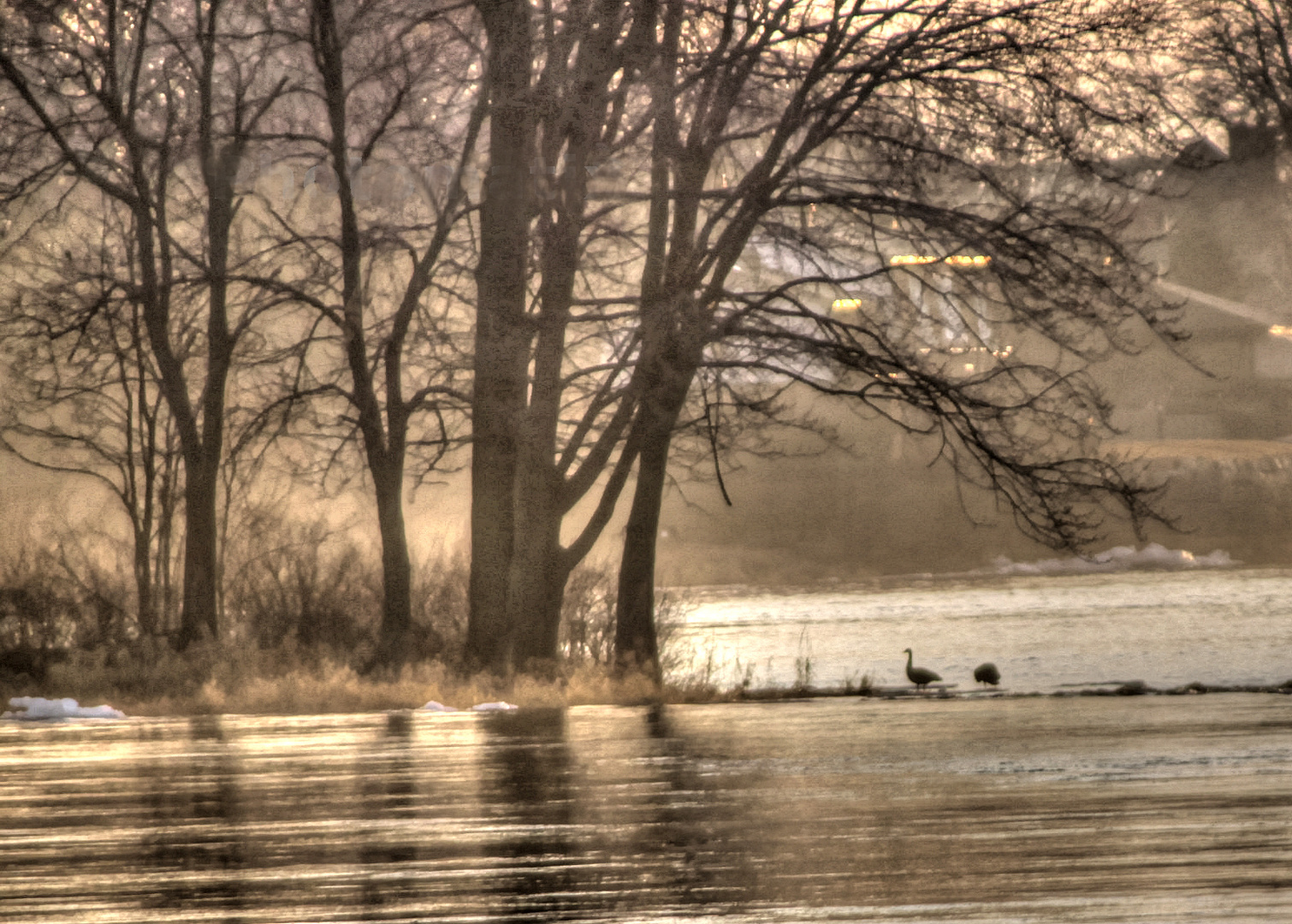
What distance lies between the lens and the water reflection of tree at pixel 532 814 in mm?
5280

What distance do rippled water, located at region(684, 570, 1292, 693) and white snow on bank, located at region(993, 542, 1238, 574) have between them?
6.57ft

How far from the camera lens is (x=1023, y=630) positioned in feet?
119

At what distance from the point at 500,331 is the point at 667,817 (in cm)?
1156

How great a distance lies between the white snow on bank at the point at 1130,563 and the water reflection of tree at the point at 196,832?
5269 centimetres

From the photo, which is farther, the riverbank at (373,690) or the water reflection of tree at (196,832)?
the riverbank at (373,690)

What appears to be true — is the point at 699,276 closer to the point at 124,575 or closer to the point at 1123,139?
the point at 1123,139

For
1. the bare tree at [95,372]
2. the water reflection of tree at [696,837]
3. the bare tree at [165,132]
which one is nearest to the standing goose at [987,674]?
the bare tree at [165,132]

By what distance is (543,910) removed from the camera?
5066 millimetres

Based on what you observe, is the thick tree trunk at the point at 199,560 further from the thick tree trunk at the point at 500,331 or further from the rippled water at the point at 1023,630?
the rippled water at the point at 1023,630

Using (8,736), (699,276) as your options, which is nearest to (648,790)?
(8,736)

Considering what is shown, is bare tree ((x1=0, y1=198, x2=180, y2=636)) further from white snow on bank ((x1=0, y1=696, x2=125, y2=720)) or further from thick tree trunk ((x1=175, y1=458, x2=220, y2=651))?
white snow on bank ((x1=0, y1=696, x2=125, y2=720))

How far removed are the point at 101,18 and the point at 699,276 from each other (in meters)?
9.67

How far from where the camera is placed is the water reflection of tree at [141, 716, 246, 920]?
5506mm

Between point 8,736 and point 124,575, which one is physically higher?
point 124,575
